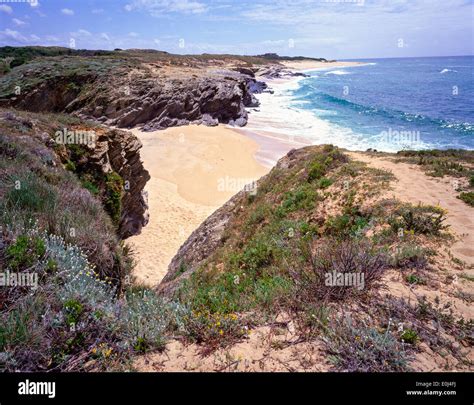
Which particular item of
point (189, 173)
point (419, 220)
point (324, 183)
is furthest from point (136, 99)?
point (419, 220)

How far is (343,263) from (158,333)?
2624 mm

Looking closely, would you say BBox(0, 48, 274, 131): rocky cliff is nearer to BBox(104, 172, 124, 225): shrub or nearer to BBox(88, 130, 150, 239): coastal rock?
BBox(88, 130, 150, 239): coastal rock

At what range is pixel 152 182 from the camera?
18578mm

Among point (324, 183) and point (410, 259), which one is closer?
point (410, 259)

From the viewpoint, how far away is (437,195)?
7.47 m

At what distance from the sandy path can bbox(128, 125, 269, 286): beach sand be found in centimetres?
862

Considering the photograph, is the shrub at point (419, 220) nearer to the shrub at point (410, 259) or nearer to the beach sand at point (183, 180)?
the shrub at point (410, 259)

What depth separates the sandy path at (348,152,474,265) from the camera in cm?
522

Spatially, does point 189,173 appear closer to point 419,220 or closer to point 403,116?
point 419,220

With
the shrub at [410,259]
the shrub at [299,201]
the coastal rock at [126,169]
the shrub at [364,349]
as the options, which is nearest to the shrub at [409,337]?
the shrub at [364,349]

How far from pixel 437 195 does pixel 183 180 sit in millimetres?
14963

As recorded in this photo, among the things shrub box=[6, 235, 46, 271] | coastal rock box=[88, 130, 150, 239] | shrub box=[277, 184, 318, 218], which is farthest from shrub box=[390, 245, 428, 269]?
coastal rock box=[88, 130, 150, 239]
